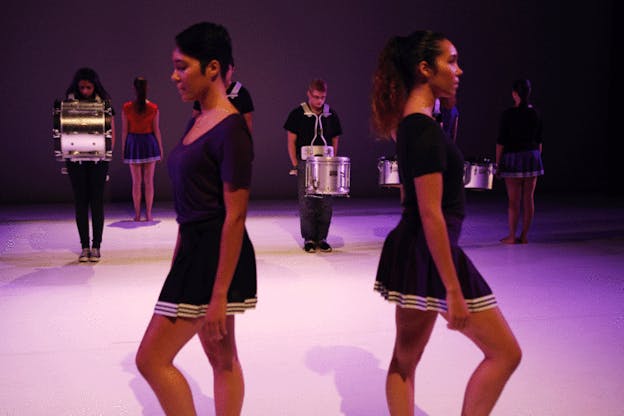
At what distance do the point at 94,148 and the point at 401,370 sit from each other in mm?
4340

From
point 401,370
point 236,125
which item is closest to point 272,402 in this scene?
point 401,370

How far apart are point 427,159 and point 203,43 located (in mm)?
779

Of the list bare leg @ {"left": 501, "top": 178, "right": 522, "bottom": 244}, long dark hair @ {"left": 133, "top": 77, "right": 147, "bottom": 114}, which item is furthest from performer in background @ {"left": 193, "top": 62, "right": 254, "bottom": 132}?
bare leg @ {"left": 501, "top": 178, "right": 522, "bottom": 244}

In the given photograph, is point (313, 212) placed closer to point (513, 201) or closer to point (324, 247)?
point (324, 247)

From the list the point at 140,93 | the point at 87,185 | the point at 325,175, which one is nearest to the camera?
the point at 87,185

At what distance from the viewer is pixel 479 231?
27.4 ft

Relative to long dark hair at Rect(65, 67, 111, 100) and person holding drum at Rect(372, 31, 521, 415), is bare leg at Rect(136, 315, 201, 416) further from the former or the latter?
long dark hair at Rect(65, 67, 111, 100)

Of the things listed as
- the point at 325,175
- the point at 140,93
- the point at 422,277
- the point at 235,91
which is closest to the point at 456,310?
the point at 422,277

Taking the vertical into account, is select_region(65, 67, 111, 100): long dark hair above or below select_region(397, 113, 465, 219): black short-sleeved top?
above

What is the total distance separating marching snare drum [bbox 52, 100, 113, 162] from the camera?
594cm

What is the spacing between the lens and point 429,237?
2.13 metres

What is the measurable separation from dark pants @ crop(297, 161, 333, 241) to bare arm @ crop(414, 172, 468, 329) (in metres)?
4.65

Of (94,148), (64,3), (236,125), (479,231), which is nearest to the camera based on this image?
(236,125)

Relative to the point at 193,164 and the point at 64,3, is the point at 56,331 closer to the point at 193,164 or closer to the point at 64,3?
the point at 193,164
